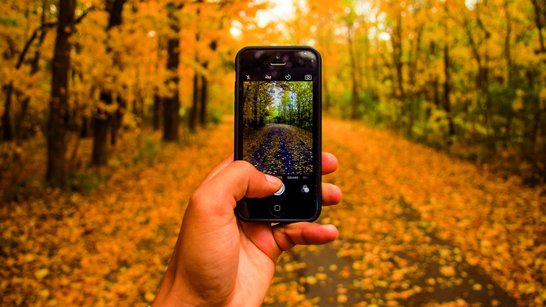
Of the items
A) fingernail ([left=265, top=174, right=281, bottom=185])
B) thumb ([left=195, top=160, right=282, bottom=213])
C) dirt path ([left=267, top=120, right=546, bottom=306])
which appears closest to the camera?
thumb ([left=195, top=160, right=282, bottom=213])

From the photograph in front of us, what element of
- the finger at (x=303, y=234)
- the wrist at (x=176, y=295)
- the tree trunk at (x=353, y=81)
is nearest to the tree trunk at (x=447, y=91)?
the finger at (x=303, y=234)

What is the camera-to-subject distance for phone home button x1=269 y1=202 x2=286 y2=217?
236 cm

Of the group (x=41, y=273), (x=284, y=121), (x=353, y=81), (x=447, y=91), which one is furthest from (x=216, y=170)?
(x=353, y=81)

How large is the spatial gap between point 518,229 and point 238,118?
22.0 ft

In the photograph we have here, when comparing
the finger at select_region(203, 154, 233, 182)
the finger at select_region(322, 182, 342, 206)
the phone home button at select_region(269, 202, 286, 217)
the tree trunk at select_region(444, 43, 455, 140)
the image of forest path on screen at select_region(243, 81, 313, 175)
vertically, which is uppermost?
the tree trunk at select_region(444, 43, 455, 140)

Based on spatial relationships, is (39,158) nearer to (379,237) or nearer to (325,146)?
(325,146)

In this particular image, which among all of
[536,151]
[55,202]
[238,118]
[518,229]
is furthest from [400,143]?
[238,118]

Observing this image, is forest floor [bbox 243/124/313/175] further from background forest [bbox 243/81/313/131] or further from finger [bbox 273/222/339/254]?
finger [bbox 273/222/339/254]

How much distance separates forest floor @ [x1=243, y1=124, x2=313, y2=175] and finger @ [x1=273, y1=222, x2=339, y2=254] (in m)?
0.33

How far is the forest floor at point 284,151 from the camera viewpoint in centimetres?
246

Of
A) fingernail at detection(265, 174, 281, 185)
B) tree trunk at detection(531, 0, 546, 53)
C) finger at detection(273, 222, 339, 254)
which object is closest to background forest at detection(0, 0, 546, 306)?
tree trunk at detection(531, 0, 546, 53)

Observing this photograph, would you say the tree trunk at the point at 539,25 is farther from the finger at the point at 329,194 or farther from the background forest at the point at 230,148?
the finger at the point at 329,194

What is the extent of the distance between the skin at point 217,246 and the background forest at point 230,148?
305 cm

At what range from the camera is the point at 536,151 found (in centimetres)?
1029
